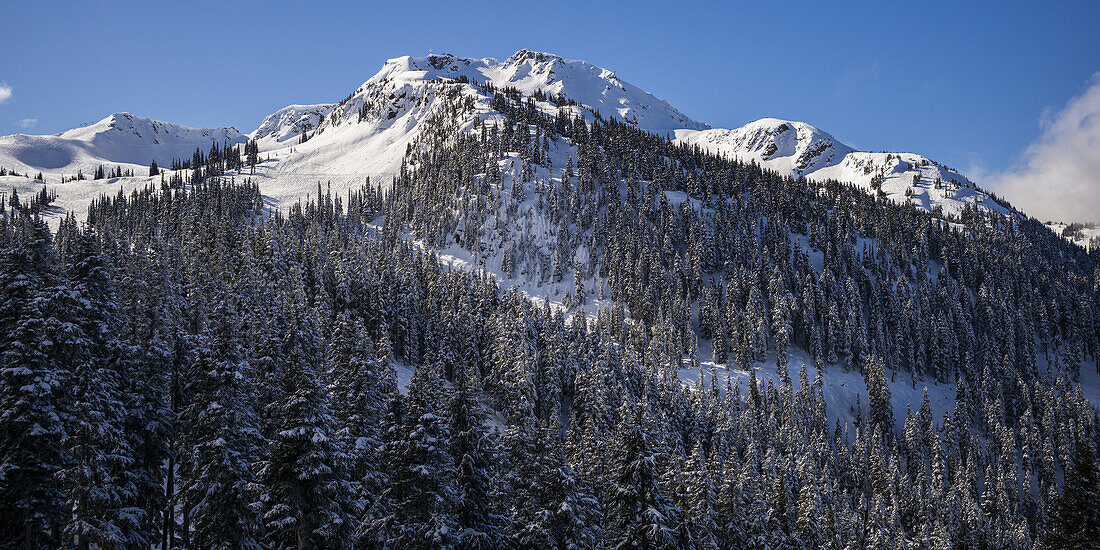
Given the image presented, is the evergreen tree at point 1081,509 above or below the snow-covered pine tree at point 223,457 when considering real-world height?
below

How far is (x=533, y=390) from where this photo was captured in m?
68.9

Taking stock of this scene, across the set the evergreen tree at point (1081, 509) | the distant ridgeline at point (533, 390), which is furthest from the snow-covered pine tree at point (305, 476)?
the evergreen tree at point (1081, 509)

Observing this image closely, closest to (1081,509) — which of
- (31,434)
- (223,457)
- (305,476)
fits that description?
(305,476)

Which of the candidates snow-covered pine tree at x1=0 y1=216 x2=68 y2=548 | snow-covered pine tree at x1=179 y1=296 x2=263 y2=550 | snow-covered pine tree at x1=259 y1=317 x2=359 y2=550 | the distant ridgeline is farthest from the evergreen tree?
snow-covered pine tree at x1=0 y1=216 x2=68 y2=548

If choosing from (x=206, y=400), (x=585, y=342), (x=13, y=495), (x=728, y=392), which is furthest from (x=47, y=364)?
(x=728, y=392)

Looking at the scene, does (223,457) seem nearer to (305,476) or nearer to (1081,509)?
(305,476)

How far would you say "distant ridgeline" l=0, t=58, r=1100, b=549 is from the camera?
27344 mm

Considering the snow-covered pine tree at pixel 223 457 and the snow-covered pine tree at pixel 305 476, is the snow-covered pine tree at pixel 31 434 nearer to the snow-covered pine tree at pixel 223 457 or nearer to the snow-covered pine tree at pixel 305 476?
the snow-covered pine tree at pixel 223 457

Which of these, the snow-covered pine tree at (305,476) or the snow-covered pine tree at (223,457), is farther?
the snow-covered pine tree at (223,457)

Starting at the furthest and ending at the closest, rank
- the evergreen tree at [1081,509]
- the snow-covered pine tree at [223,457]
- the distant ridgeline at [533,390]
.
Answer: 1. the evergreen tree at [1081,509]
2. the distant ridgeline at [533,390]
3. the snow-covered pine tree at [223,457]

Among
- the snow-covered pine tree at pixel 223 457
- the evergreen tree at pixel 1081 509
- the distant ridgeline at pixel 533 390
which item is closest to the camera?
the snow-covered pine tree at pixel 223 457

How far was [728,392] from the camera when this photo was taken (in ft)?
364

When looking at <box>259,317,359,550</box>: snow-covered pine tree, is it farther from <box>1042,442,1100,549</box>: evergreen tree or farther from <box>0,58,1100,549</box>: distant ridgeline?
<box>1042,442,1100,549</box>: evergreen tree

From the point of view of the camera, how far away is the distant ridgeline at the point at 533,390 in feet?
89.7
